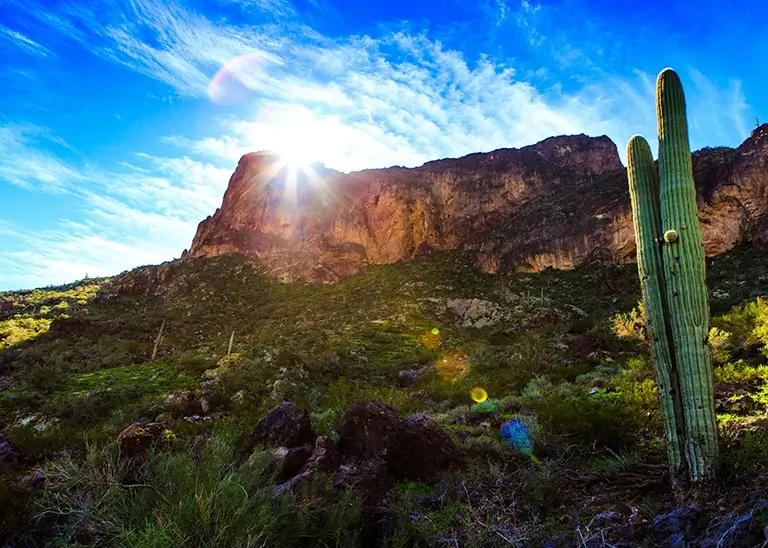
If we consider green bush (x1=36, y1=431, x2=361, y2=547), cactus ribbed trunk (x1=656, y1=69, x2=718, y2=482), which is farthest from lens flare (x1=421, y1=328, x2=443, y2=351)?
green bush (x1=36, y1=431, x2=361, y2=547)

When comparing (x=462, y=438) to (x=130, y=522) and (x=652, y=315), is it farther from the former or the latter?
(x=130, y=522)

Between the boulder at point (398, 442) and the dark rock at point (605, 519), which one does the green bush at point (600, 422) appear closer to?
the boulder at point (398, 442)

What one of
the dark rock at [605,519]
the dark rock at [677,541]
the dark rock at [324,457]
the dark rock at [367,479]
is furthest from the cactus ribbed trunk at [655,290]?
the dark rock at [324,457]

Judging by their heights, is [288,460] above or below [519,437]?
above

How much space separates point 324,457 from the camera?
6266 millimetres

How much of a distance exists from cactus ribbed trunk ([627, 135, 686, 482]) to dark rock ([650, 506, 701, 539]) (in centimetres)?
132

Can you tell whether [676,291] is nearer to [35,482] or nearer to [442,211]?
[35,482]

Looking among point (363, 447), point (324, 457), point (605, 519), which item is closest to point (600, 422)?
point (605, 519)

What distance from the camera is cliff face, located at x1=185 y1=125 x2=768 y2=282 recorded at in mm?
42375

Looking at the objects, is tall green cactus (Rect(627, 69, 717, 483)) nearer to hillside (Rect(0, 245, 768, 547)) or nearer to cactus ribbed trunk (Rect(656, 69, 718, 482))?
cactus ribbed trunk (Rect(656, 69, 718, 482))

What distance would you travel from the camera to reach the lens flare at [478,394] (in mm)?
12894

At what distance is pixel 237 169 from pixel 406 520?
72076 millimetres

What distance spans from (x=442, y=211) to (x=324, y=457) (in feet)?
172

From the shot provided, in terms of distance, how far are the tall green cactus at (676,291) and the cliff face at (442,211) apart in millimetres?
36702
